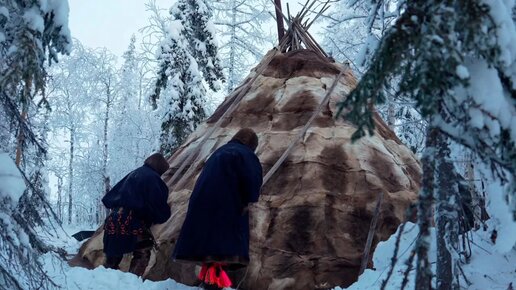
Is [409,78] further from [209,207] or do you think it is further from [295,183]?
[295,183]

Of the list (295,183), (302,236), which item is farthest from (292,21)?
(302,236)

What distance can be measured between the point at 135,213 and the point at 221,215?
57.1 inches

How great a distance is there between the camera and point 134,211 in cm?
603

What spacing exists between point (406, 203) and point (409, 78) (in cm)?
375

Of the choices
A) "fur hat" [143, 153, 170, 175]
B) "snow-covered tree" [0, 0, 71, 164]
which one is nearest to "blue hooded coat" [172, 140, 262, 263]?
"fur hat" [143, 153, 170, 175]

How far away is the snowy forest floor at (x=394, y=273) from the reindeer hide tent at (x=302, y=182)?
0.35 metres

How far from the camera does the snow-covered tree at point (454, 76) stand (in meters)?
2.54

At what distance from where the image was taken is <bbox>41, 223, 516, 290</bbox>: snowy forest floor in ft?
14.5

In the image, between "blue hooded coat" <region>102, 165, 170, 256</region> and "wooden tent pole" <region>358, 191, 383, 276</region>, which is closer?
"wooden tent pole" <region>358, 191, 383, 276</region>

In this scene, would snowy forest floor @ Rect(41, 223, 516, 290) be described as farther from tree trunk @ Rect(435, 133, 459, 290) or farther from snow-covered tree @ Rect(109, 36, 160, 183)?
snow-covered tree @ Rect(109, 36, 160, 183)

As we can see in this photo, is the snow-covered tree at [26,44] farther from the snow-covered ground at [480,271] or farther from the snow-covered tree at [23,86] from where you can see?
the snow-covered ground at [480,271]

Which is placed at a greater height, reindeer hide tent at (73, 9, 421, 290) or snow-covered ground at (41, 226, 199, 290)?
reindeer hide tent at (73, 9, 421, 290)

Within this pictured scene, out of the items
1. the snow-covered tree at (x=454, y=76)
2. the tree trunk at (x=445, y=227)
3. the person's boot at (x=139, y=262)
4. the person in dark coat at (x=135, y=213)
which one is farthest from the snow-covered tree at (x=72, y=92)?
the snow-covered tree at (x=454, y=76)

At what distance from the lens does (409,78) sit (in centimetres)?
276
